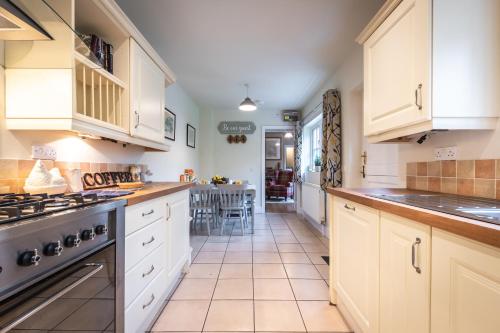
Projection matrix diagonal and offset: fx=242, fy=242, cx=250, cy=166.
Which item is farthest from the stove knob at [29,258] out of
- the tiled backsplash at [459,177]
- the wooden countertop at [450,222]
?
the tiled backsplash at [459,177]

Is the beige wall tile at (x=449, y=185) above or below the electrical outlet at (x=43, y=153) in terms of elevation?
below

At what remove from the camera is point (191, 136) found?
4977 mm

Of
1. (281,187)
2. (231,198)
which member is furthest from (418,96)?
(281,187)

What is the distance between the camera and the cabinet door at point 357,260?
4.04ft

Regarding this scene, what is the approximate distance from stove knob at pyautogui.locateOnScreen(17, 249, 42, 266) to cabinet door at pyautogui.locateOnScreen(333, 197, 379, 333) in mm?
1353

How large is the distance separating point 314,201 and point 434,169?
8.78ft

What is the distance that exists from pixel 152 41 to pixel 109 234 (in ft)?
7.58

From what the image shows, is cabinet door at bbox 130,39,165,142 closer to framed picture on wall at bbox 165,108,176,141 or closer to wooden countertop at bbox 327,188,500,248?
framed picture on wall at bbox 165,108,176,141

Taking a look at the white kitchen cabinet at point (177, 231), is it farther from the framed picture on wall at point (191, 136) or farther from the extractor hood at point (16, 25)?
the framed picture on wall at point (191, 136)

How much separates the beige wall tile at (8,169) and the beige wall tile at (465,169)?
240 centimetres

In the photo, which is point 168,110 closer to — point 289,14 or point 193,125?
point 193,125

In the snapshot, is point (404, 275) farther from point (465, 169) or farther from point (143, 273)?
point (143, 273)

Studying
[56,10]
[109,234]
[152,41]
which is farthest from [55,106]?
[152,41]

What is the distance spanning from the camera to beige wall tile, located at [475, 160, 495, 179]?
1214 mm
